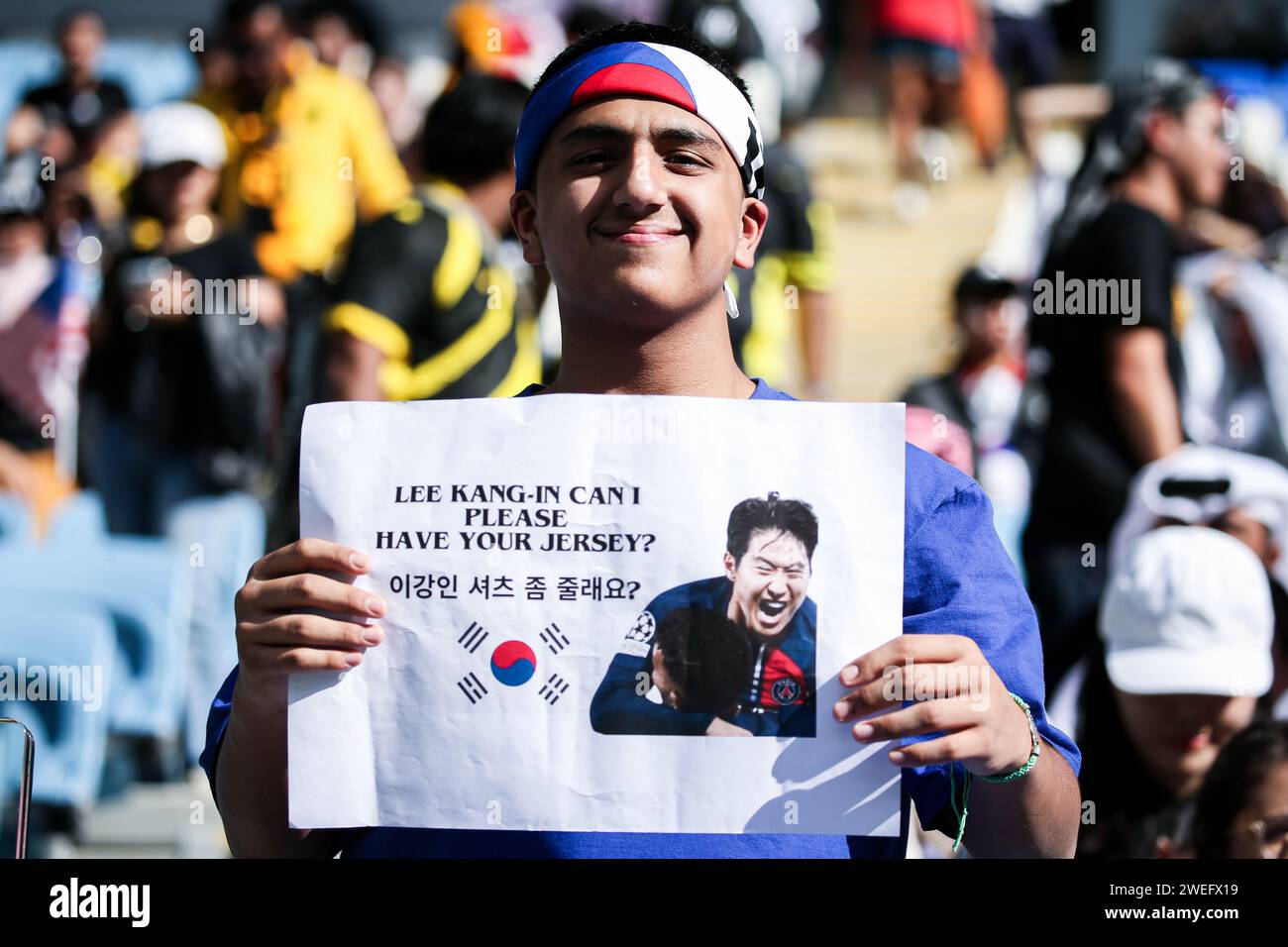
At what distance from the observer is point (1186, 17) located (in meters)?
8.48

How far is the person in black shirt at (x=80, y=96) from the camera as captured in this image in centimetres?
786

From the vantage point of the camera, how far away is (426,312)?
443cm

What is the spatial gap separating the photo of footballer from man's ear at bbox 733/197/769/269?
450 millimetres

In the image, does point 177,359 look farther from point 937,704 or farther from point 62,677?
point 937,704

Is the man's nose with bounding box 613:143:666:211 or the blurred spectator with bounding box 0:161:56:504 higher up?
the blurred spectator with bounding box 0:161:56:504

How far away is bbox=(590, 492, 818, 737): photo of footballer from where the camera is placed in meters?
1.81

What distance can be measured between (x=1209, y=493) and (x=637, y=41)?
2.80 m

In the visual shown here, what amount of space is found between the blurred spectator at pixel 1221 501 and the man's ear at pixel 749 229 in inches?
99.1

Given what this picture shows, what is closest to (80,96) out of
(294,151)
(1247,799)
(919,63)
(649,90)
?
(294,151)

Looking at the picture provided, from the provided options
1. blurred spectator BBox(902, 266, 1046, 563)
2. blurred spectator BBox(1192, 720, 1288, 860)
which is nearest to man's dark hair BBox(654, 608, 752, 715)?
blurred spectator BBox(1192, 720, 1288, 860)

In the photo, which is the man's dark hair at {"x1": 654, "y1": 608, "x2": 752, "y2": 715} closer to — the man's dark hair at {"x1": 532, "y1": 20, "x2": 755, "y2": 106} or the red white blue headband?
→ the red white blue headband

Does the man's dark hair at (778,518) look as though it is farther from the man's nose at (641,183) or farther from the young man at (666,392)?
the man's nose at (641,183)

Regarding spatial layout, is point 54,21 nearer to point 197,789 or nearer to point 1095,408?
point 197,789

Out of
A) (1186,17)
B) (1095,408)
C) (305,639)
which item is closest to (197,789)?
(1095,408)
